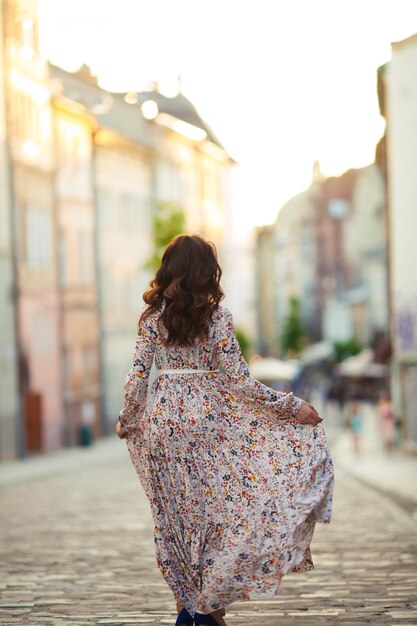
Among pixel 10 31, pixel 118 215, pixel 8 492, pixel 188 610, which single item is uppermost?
pixel 10 31

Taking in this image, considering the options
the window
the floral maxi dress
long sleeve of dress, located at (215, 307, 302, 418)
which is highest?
the window

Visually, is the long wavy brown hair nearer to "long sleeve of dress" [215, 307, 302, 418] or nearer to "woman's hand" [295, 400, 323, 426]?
"long sleeve of dress" [215, 307, 302, 418]

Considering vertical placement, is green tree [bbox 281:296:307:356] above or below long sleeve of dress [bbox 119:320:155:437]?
below

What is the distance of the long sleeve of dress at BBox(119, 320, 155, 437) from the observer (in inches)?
297

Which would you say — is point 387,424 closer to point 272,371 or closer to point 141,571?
point 141,571

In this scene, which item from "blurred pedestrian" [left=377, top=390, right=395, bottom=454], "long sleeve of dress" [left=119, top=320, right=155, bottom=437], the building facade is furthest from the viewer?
the building facade

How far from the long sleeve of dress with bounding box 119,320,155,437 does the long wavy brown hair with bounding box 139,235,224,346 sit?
134 millimetres

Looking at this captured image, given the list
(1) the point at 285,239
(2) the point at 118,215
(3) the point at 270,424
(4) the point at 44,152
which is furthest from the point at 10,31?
(1) the point at 285,239

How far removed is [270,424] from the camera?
24.9 ft

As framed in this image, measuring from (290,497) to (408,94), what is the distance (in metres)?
33.9

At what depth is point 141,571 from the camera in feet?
37.5

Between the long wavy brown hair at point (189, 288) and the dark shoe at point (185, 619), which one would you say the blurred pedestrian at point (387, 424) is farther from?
the long wavy brown hair at point (189, 288)

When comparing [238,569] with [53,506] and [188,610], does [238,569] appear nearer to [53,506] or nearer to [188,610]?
[188,610]

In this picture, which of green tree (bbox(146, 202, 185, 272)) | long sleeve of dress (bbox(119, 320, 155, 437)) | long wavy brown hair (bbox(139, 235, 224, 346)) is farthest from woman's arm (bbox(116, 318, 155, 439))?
green tree (bbox(146, 202, 185, 272))
